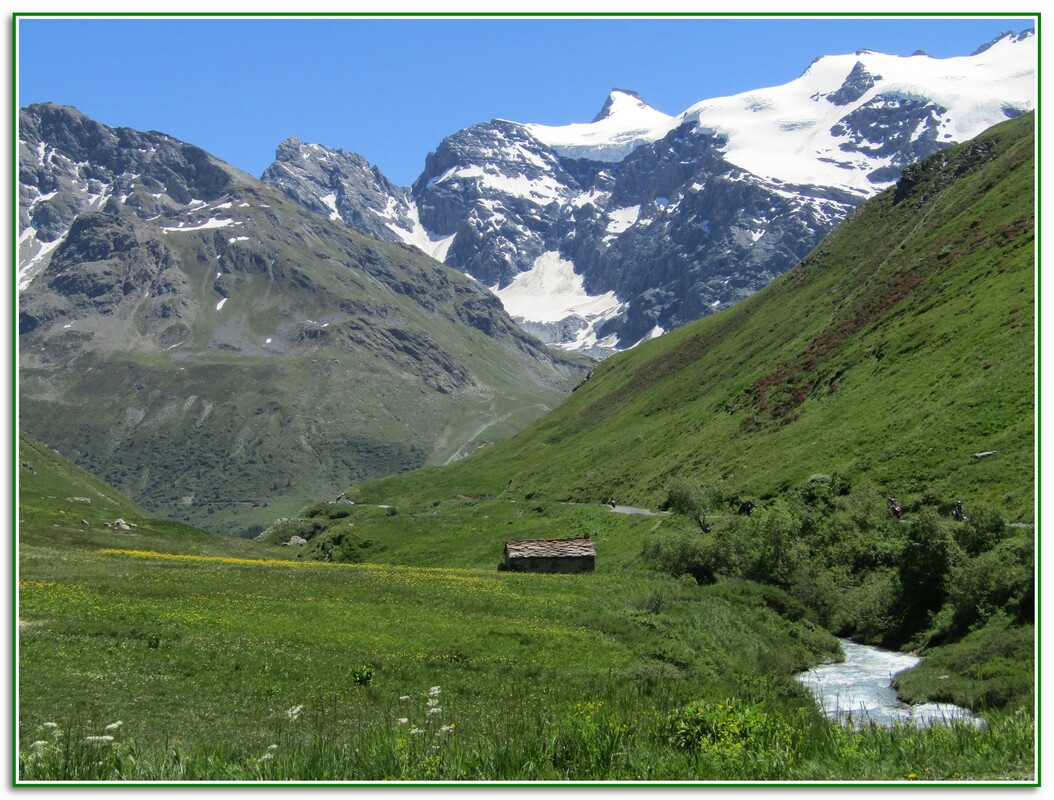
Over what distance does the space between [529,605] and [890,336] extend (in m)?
82.5

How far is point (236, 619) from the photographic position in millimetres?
45625

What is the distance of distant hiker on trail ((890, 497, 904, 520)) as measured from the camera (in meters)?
73.0

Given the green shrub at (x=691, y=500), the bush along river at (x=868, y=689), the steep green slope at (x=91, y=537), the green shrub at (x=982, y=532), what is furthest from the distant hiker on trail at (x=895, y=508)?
the steep green slope at (x=91, y=537)

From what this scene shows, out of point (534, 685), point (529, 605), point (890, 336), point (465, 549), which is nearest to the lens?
point (534, 685)

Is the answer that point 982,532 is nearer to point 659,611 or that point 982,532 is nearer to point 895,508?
point 895,508

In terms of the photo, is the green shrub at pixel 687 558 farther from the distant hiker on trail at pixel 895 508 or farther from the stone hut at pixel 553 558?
the distant hiker on trail at pixel 895 508

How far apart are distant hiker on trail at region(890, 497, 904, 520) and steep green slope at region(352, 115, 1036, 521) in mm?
1560

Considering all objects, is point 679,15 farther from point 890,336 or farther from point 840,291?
point 840,291

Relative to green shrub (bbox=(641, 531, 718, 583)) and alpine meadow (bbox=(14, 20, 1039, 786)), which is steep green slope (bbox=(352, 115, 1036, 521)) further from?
green shrub (bbox=(641, 531, 718, 583))

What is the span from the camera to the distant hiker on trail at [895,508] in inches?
2874

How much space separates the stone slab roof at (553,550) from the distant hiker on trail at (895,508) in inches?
919

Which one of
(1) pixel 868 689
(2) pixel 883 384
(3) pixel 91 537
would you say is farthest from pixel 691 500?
(3) pixel 91 537

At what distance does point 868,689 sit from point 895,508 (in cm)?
3024
